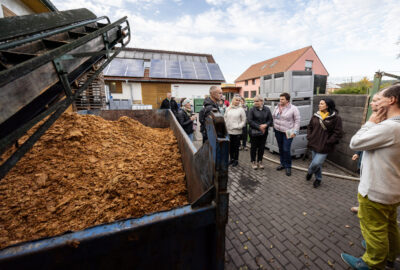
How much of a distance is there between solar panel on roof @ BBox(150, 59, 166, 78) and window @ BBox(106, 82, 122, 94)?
307cm

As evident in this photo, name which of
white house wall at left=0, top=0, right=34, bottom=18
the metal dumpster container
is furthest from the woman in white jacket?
white house wall at left=0, top=0, right=34, bottom=18

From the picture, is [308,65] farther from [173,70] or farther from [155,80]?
[155,80]

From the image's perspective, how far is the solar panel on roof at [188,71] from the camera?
15997 mm

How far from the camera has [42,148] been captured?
197cm

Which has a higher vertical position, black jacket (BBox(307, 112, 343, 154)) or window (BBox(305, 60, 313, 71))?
window (BBox(305, 60, 313, 71))

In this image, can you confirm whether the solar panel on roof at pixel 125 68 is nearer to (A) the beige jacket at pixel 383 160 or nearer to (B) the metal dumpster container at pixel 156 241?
(A) the beige jacket at pixel 383 160

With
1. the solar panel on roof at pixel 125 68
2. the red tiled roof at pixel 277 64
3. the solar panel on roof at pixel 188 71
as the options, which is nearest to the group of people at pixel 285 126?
the solar panel on roof at pixel 188 71

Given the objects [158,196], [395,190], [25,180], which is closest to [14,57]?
[25,180]

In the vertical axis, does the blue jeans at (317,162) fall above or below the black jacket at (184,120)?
below

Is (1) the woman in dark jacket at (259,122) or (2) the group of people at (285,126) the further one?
(1) the woman in dark jacket at (259,122)

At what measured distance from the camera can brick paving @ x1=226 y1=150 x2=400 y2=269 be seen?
6.49 feet

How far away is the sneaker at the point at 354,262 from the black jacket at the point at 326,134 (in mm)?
1845

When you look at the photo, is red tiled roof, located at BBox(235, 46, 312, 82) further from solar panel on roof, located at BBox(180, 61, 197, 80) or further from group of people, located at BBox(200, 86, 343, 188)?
group of people, located at BBox(200, 86, 343, 188)

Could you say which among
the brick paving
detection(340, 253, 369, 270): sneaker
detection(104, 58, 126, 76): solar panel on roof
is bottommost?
the brick paving
